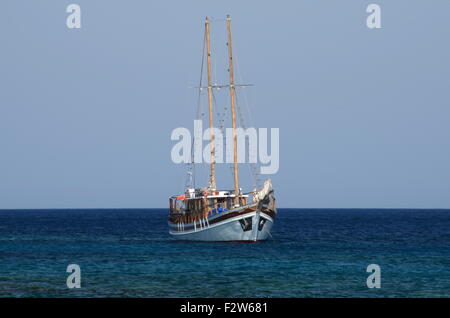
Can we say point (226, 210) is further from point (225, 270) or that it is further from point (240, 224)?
point (225, 270)

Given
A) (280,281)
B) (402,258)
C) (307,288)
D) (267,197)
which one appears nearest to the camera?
(307,288)

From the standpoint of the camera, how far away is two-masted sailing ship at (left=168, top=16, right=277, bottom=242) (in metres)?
72.4

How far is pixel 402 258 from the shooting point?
6500 cm

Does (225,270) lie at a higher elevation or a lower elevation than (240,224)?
lower

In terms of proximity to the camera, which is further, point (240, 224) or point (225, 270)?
point (240, 224)

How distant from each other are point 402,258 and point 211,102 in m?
31.6

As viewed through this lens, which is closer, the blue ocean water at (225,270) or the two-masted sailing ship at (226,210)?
the blue ocean water at (225,270)

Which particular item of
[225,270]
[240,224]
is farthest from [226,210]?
[225,270]

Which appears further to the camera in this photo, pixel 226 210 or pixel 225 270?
pixel 226 210

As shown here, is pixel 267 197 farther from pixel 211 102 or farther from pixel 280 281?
pixel 280 281

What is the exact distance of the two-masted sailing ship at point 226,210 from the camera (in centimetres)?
7244

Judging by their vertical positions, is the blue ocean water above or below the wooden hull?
below

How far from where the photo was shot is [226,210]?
72375 millimetres
